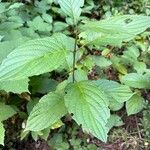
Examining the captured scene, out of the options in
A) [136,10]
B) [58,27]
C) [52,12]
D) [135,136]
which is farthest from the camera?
[136,10]

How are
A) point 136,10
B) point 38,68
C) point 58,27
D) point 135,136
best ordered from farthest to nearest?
1. point 136,10
2. point 58,27
3. point 135,136
4. point 38,68

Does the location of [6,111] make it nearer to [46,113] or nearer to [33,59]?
[46,113]

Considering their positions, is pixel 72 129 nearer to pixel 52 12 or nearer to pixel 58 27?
pixel 58 27

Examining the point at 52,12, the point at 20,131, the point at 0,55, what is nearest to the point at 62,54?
the point at 0,55

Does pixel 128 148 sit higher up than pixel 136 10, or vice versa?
pixel 136 10

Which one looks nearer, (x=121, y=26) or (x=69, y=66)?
(x=121, y=26)

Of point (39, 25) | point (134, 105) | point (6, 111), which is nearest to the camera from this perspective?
point (6, 111)

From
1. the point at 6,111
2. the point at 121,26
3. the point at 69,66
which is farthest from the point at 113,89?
the point at 6,111

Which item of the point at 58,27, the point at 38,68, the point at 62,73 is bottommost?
the point at 62,73

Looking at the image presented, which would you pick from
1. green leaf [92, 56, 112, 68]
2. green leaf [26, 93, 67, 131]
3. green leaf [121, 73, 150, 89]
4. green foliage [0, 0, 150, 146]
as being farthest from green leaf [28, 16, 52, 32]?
green leaf [26, 93, 67, 131]
